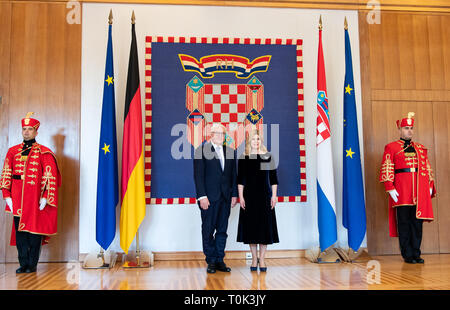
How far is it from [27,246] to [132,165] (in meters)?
1.39

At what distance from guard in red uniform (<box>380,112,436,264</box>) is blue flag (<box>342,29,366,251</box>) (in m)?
0.32

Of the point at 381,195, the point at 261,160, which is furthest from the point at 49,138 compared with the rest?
the point at 381,195

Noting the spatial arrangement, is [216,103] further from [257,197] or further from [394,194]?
[394,194]

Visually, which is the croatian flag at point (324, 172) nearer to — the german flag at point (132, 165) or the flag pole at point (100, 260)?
the german flag at point (132, 165)

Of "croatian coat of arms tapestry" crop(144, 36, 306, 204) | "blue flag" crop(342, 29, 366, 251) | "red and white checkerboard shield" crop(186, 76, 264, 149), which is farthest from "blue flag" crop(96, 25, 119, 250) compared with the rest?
"blue flag" crop(342, 29, 366, 251)

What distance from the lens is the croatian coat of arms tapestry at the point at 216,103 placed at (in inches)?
208

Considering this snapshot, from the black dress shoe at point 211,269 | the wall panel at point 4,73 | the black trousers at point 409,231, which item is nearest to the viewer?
the black dress shoe at point 211,269

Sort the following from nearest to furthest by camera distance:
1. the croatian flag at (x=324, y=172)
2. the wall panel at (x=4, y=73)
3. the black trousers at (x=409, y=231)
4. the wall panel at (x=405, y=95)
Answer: the black trousers at (x=409, y=231), the croatian flag at (x=324, y=172), the wall panel at (x=4, y=73), the wall panel at (x=405, y=95)

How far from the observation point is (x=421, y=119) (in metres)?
5.75

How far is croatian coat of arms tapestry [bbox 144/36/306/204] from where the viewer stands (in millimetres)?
5277

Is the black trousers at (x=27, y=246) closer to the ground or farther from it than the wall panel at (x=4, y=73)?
closer to the ground

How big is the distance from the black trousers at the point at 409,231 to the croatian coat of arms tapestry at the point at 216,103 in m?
1.18

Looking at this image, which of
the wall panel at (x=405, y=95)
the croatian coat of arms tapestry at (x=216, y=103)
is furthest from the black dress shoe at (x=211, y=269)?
the wall panel at (x=405, y=95)

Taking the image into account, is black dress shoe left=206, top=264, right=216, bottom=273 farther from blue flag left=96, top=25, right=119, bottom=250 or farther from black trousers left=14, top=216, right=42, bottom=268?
black trousers left=14, top=216, right=42, bottom=268
